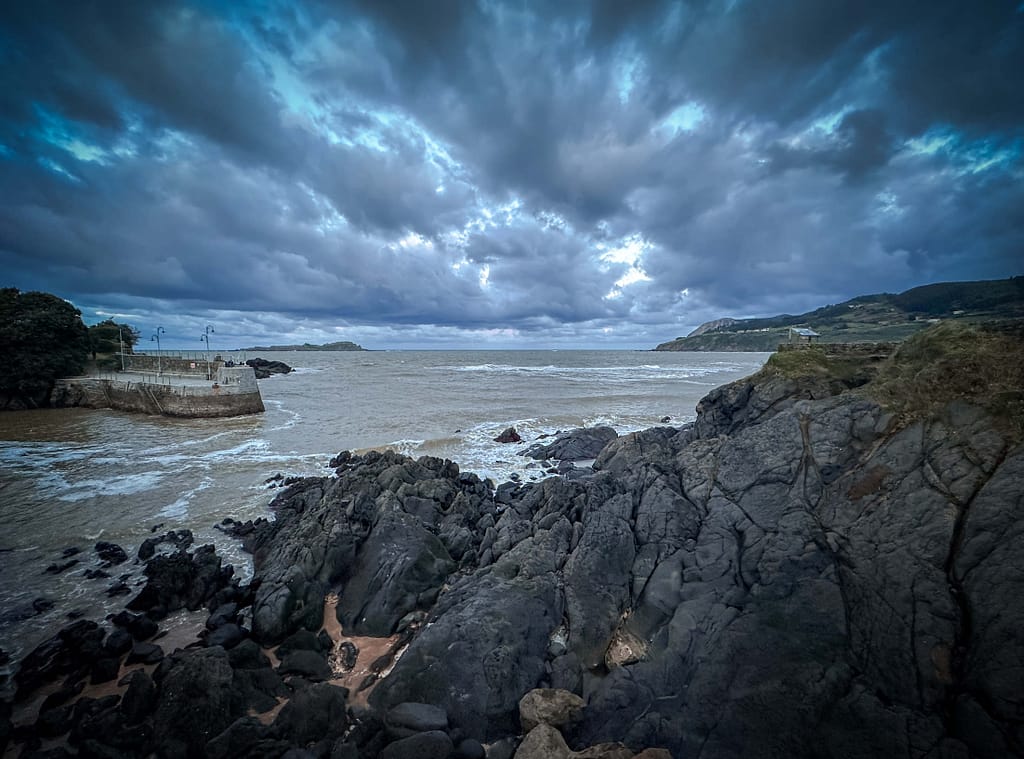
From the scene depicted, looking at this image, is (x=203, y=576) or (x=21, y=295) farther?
(x=21, y=295)

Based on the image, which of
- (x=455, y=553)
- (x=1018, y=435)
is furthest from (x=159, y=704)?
(x=1018, y=435)

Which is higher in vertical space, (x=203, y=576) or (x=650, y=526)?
(x=650, y=526)

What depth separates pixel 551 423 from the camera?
32.1 m

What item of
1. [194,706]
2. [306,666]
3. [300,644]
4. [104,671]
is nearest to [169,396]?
[104,671]

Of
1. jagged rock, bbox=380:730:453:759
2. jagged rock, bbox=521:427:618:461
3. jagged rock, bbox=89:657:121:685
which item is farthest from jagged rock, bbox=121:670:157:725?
jagged rock, bbox=521:427:618:461

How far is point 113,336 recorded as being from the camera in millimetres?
62094

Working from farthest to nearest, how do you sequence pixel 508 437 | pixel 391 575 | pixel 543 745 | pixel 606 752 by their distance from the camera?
pixel 508 437
pixel 391 575
pixel 543 745
pixel 606 752

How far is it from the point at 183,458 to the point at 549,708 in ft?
82.0

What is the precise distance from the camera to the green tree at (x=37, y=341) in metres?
36.7

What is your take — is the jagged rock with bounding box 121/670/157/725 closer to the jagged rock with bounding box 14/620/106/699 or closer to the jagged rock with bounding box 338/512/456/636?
the jagged rock with bounding box 14/620/106/699

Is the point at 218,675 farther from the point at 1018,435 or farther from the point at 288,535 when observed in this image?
the point at 1018,435

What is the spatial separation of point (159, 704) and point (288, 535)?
18.2 feet

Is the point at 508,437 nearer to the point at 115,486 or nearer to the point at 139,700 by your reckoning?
the point at 115,486

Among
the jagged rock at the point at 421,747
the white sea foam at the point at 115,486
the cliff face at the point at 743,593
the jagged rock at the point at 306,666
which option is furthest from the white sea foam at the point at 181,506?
the jagged rock at the point at 421,747
